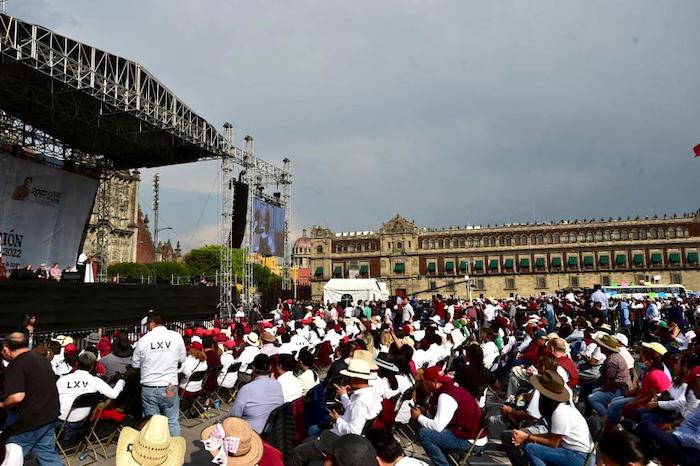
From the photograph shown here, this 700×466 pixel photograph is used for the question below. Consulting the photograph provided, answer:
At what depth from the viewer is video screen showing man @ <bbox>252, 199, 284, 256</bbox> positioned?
2467 cm

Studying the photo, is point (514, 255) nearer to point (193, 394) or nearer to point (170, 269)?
point (170, 269)

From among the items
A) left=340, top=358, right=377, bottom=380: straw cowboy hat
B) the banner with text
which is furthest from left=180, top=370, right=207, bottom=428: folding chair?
the banner with text

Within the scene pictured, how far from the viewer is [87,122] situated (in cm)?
1706

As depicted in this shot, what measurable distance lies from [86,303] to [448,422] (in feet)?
42.6

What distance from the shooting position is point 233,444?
2510mm

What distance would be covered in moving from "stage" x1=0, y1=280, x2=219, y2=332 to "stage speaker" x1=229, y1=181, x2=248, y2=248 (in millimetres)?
3810

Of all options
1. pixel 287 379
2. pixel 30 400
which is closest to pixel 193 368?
pixel 287 379

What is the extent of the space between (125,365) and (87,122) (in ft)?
43.0

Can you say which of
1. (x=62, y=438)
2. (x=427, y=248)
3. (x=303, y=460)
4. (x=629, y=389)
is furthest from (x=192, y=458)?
(x=427, y=248)

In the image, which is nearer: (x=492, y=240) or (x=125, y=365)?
(x=125, y=365)

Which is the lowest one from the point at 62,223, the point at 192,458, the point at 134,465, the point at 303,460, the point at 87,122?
the point at 192,458

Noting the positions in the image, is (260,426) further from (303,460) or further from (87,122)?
(87,122)

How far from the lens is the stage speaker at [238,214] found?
872 inches

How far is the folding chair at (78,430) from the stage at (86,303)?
764 centimetres
